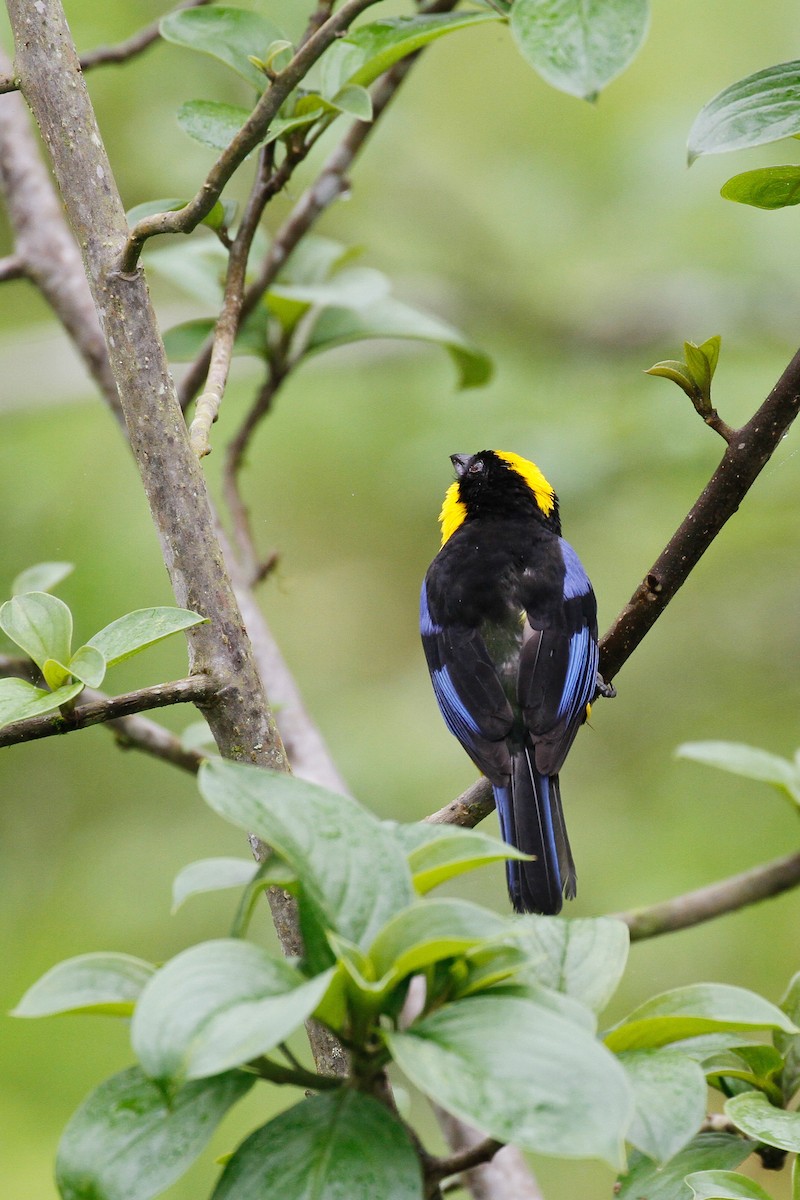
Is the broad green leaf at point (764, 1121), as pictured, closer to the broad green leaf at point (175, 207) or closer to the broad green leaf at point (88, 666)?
the broad green leaf at point (88, 666)

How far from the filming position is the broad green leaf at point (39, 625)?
1.36 metres

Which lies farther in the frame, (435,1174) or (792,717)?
(792,717)

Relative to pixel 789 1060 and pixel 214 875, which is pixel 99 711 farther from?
pixel 789 1060

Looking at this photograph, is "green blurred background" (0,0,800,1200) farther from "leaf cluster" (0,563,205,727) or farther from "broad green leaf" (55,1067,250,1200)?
"broad green leaf" (55,1067,250,1200)

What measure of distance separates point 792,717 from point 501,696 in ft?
7.79

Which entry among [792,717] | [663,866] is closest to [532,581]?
[663,866]

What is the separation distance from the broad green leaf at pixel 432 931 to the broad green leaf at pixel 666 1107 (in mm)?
159

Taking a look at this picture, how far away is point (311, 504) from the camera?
535 centimetres

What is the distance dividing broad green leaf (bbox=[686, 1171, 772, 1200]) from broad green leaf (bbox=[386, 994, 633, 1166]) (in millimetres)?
404

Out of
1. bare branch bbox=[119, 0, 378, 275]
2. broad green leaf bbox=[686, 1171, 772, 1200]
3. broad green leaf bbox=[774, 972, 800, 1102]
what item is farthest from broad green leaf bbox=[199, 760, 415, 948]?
bare branch bbox=[119, 0, 378, 275]

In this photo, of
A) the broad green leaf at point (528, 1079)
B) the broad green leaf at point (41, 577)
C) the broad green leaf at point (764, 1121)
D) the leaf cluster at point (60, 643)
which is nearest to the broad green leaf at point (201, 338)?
the broad green leaf at point (41, 577)

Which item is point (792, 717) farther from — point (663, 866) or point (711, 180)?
point (711, 180)

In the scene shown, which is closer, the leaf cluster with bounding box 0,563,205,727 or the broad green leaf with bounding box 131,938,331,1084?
the broad green leaf with bounding box 131,938,331,1084

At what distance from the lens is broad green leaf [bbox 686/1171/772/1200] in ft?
3.77
